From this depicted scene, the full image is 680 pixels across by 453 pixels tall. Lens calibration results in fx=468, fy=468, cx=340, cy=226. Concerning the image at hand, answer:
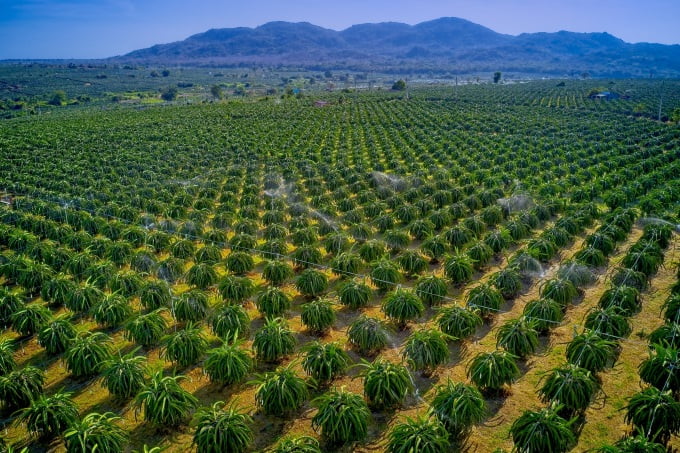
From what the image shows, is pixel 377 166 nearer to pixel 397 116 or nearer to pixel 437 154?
pixel 437 154

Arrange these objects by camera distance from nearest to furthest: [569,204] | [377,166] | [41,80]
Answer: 1. [569,204]
2. [377,166]
3. [41,80]

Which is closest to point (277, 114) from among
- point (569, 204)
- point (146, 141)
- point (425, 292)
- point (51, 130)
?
point (146, 141)

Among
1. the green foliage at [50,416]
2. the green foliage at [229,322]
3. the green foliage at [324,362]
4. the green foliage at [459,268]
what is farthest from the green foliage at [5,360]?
the green foliage at [459,268]

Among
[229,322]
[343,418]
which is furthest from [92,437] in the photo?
[229,322]

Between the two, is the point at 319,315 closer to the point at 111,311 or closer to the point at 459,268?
the point at 459,268

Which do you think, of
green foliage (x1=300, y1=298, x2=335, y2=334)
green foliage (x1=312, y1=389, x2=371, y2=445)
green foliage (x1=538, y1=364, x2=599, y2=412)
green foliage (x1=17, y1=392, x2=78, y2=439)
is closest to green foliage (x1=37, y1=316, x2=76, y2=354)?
green foliage (x1=17, y1=392, x2=78, y2=439)

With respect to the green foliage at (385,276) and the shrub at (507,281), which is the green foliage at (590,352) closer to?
the shrub at (507,281)

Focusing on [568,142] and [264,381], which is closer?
[264,381]
